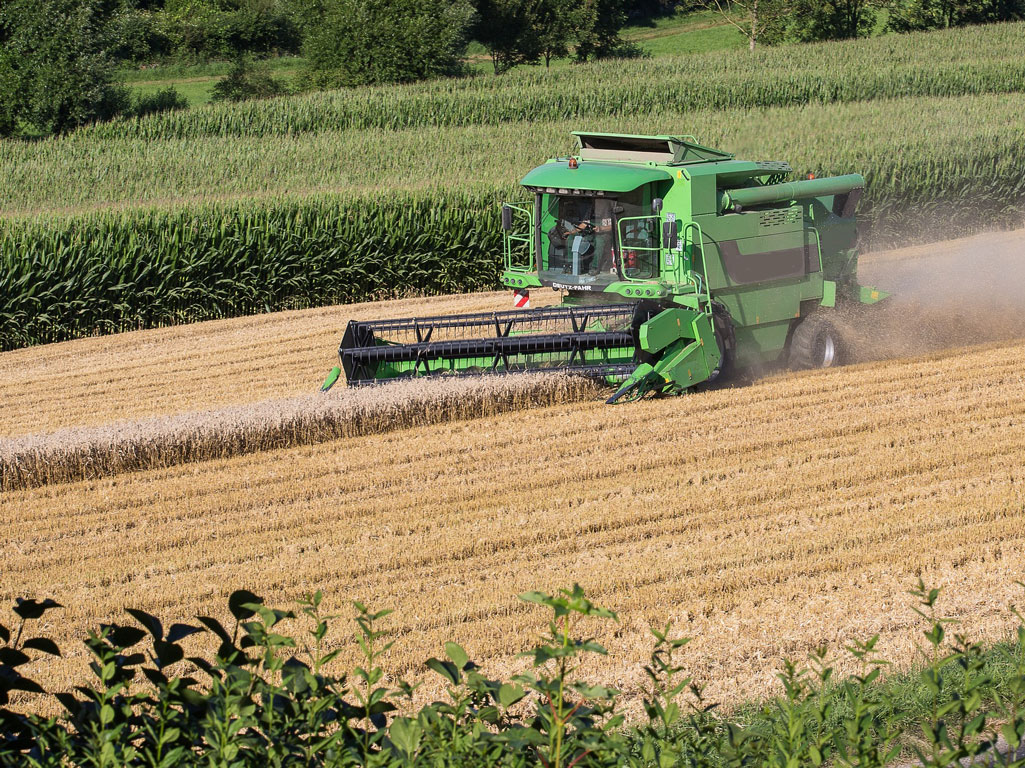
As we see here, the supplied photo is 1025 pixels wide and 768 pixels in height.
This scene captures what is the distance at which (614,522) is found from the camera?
8016 millimetres

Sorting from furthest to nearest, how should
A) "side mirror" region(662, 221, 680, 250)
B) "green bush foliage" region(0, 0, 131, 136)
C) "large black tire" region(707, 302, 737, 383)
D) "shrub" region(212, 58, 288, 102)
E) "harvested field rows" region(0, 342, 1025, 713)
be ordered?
"shrub" region(212, 58, 288, 102) < "green bush foliage" region(0, 0, 131, 136) < "large black tire" region(707, 302, 737, 383) < "side mirror" region(662, 221, 680, 250) < "harvested field rows" region(0, 342, 1025, 713)

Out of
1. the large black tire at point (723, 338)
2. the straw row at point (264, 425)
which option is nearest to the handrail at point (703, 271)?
the large black tire at point (723, 338)

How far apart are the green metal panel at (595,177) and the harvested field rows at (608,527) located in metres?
2.00

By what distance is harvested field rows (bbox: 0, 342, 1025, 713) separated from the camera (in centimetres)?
648

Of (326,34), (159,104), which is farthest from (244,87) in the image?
(159,104)

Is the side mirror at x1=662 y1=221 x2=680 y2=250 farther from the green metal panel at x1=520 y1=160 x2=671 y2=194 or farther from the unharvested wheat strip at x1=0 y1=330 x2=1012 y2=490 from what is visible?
the unharvested wheat strip at x1=0 y1=330 x2=1012 y2=490

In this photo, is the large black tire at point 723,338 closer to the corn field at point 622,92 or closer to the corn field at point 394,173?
the corn field at point 394,173

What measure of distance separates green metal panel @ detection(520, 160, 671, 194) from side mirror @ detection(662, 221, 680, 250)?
0.44 metres

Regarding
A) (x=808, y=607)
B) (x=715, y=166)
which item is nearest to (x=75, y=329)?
(x=715, y=166)

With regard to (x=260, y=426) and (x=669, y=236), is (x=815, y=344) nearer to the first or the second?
(x=669, y=236)

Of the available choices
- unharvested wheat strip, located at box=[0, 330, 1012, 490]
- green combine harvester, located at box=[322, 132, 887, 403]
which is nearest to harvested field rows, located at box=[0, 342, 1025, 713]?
unharvested wheat strip, located at box=[0, 330, 1012, 490]

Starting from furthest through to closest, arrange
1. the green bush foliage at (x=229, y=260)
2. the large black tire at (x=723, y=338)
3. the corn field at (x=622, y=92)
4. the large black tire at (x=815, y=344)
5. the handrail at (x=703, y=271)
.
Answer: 1. the corn field at (x=622, y=92)
2. the green bush foliage at (x=229, y=260)
3. the large black tire at (x=815, y=344)
4. the large black tire at (x=723, y=338)
5. the handrail at (x=703, y=271)

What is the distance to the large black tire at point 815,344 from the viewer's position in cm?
1218

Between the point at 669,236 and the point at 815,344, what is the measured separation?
224cm
